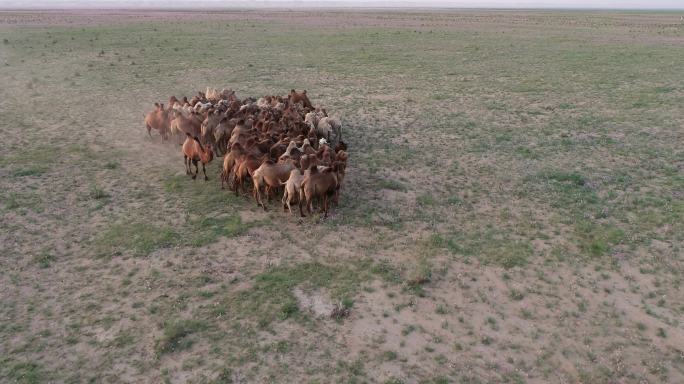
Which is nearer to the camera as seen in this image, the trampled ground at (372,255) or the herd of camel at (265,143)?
the trampled ground at (372,255)

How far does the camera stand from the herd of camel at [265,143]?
934 cm

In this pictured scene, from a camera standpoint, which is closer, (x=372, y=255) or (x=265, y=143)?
(x=372, y=255)

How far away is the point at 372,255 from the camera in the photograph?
26.9 ft

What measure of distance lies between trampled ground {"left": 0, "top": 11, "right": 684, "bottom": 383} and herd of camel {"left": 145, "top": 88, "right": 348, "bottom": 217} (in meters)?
0.49

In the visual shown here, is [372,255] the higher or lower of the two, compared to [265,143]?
lower

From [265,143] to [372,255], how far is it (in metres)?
3.86

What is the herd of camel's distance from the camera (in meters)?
9.34

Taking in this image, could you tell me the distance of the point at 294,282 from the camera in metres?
7.41

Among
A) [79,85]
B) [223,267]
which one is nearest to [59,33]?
[79,85]

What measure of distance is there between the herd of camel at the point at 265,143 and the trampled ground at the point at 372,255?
49 cm

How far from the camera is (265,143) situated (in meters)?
10.6

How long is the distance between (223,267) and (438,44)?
34.1 metres

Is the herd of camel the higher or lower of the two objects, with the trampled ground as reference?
higher

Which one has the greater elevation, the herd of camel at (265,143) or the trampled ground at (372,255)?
the herd of camel at (265,143)
